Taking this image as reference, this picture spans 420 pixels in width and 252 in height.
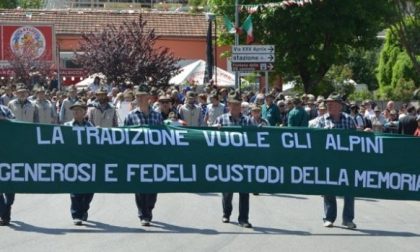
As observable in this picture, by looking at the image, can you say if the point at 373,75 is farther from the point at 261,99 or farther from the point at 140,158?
the point at 140,158

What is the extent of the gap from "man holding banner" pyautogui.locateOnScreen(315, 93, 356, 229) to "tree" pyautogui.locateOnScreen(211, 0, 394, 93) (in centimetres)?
2422

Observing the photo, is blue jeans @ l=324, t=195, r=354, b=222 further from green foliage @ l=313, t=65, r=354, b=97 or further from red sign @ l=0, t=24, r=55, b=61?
red sign @ l=0, t=24, r=55, b=61

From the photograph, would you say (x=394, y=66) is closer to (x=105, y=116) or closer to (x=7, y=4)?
(x=105, y=116)

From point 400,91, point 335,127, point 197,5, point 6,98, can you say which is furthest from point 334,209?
point 400,91

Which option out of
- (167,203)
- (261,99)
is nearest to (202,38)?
(261,99)

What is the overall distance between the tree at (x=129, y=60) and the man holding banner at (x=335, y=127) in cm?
2385

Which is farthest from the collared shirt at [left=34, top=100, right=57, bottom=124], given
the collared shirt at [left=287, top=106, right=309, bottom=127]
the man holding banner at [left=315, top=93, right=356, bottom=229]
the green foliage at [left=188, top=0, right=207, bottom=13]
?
the green foliage at [left=188, top=0, right=207, bottom=13]

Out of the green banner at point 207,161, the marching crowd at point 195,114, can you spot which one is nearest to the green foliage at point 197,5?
the marching crowd at point 195,114

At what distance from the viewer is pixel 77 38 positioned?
58531 mm

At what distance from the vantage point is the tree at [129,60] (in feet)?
126

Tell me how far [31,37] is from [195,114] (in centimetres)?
3225

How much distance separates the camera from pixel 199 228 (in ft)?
42.5

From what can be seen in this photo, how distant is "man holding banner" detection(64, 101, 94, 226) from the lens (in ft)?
43.0

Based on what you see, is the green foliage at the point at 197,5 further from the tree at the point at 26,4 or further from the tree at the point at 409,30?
the tree at the point at 26,4
